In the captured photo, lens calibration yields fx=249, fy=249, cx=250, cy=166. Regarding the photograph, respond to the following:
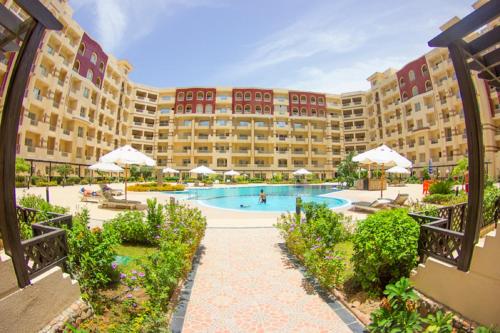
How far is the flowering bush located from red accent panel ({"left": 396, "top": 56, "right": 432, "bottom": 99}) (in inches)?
1739

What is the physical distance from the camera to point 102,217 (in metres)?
11.2

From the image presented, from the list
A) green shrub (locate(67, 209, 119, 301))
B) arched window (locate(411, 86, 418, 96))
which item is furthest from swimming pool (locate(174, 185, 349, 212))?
arched window (locate(411, 86, 418, 96))

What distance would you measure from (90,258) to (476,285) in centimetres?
574

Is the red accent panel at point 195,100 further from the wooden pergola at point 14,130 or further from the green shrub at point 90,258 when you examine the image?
the wooden pergola at point 14,130

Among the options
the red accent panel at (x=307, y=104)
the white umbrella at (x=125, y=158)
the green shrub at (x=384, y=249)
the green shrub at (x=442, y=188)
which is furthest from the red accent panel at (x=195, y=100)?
the green shrub at (x=384, y=249)

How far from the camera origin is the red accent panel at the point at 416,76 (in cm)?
4031

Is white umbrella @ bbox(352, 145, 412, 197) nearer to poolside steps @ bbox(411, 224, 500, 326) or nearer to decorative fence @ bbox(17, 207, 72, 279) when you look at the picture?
poolside steps @ bbox(411, 224, 500, 326)

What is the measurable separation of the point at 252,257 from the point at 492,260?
4.80 meters

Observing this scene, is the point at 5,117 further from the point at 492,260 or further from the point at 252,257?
the point at 492,260

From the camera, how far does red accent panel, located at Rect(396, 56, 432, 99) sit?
132ft

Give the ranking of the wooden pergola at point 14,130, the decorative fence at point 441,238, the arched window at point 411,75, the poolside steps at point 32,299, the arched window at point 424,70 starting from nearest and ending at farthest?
the poolside steps at point 32,299 < the wooden pergola at point 14,130 < the decorative fence at point 441,238 < the arched window at point 424,70 < the arched window at point 411,75

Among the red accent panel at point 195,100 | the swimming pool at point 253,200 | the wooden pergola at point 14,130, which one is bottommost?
the swimming pool at point 253,200

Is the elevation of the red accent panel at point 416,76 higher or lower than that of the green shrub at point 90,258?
higher

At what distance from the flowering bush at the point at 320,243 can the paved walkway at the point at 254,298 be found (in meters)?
0.36
